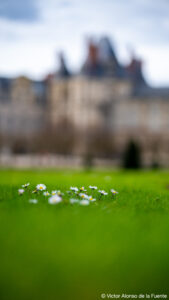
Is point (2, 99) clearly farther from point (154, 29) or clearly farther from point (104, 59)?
point (154, 29)

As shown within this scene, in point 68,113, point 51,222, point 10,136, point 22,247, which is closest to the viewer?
point 22,247

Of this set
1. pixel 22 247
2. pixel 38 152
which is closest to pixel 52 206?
pixel 22 247

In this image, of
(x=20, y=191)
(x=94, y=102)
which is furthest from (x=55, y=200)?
(x=94, y=102)

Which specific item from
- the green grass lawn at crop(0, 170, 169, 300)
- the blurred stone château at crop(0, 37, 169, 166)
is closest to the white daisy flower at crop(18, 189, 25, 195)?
the green grass lawn at crop(0, 170, 169, 300)

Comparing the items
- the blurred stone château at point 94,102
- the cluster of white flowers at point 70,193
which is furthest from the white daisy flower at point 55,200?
the blurred stone château at point 94,102

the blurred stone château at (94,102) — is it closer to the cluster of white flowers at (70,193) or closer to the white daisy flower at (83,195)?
the cluster of white flowers at (70,193)

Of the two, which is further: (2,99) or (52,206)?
(2,99)

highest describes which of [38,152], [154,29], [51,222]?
[154,29]
